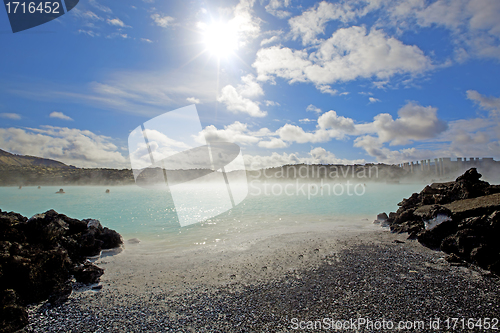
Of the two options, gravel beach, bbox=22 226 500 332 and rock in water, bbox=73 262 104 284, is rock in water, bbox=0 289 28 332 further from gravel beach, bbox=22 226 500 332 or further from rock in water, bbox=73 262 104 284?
rock in water, bbox=73 262 104 284

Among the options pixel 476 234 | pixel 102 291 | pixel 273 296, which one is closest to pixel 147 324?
pixel 102 291

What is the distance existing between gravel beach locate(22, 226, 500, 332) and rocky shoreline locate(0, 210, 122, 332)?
19.5 inches

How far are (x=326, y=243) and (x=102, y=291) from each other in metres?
11.2

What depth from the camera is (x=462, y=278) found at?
25.5ft

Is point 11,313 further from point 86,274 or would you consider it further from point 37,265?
point 86,274

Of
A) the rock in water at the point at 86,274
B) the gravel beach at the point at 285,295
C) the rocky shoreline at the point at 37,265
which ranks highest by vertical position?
the rocky shoreline at the point at 37,265

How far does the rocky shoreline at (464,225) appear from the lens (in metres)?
8.84

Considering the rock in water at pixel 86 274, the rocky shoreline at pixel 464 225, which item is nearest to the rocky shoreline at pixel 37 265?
the rock in water at pixel 86 274

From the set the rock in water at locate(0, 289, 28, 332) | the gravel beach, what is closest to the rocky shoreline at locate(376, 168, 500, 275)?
the gravel beach

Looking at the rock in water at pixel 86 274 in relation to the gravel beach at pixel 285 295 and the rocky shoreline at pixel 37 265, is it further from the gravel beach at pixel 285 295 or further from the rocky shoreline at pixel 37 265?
the gravel beach at pixel 285 295

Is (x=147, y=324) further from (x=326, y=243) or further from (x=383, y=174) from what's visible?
(x=383, y=174)

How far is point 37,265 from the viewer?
7.49 m

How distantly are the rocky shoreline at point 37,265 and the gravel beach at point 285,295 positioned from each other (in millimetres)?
496

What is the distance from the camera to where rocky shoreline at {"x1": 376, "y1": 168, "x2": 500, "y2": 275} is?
884 centimetres
